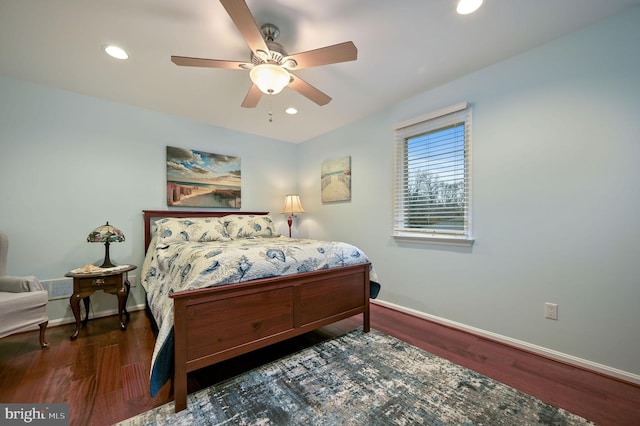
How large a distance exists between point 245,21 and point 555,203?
8.20ft

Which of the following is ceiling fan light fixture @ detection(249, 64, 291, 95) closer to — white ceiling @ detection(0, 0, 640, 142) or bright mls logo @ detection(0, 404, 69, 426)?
white ceiling @ detection(0, 0, 640, 142)

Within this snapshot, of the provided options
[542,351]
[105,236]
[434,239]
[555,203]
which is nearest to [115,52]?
[105,236]

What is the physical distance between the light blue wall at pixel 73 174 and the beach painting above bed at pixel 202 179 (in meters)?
0.11

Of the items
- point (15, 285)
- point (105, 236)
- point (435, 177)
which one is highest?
point (435, 177)

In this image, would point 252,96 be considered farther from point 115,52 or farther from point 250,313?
point 250,313

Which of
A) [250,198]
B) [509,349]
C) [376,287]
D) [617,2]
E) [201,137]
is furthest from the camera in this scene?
[250,198]

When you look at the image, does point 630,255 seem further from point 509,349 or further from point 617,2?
point 617,2

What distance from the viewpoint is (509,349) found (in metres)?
2.09

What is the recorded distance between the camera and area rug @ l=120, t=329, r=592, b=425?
134cm

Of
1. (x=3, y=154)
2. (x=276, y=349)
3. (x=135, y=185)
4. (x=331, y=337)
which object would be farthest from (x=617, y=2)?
(x=3, y=154)

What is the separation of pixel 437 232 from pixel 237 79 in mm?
2531

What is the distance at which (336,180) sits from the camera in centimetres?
378

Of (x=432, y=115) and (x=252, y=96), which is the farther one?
(x=432, y=115)

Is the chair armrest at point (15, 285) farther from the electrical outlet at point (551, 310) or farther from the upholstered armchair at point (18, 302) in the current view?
the electrical outlet at point (551, 310)
